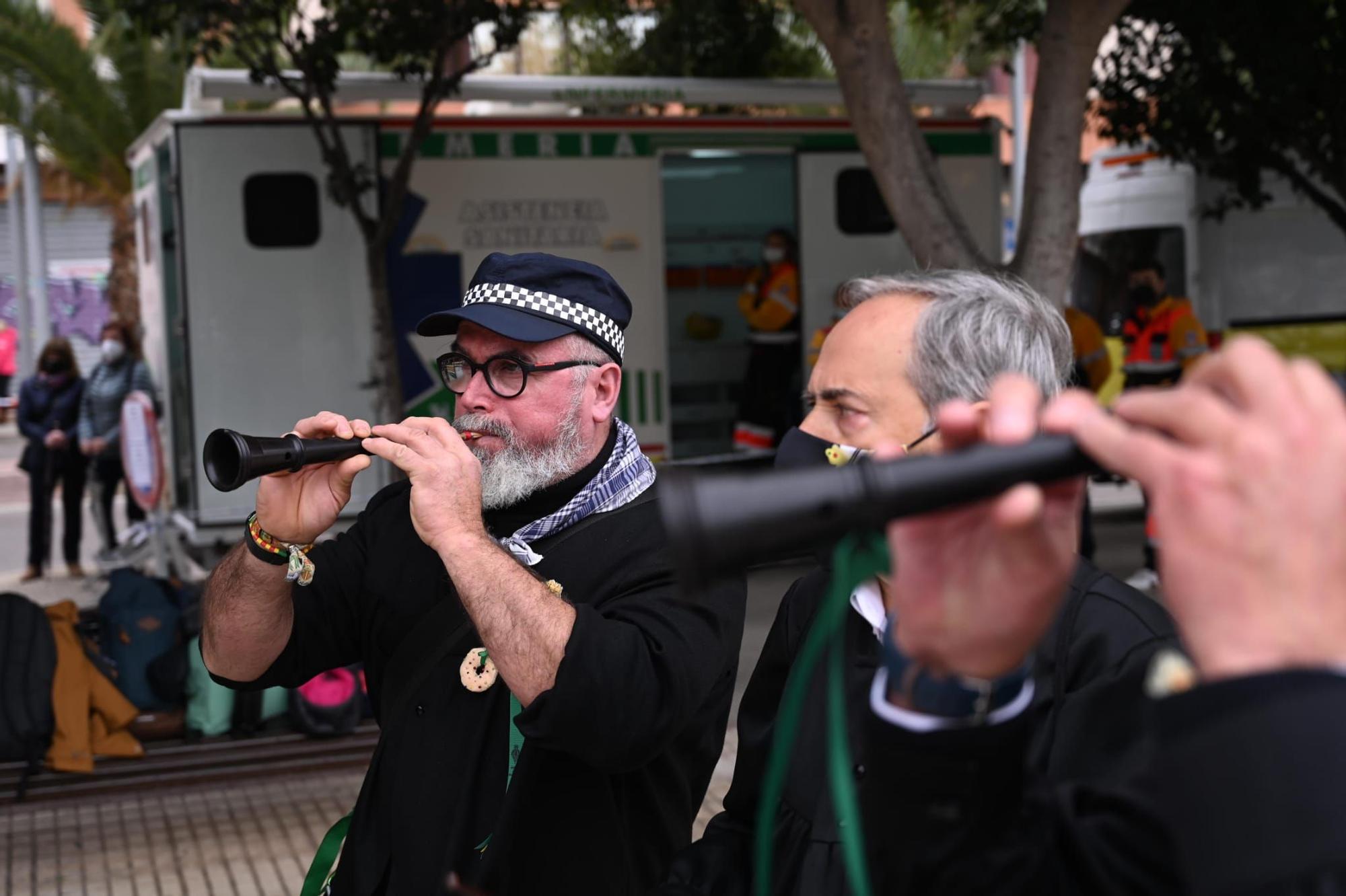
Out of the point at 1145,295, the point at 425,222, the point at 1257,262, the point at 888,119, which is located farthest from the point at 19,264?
the point at 888,119

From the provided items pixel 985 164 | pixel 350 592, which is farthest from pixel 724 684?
Answer: pixel 985 164

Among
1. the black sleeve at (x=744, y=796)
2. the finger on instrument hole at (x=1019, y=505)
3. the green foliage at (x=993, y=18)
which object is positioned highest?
the green foliage at (x=993, y=18)

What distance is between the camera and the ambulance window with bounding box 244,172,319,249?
9094 mm

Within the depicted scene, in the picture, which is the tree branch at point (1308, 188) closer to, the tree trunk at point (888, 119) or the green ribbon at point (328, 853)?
the tree trunk at point (888, 119)

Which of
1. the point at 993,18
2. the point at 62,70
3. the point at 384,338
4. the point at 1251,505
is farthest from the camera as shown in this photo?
the point at 62,70

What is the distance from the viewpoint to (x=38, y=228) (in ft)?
66.4

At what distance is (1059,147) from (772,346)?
430 cm

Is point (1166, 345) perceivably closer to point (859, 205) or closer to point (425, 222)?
point (859, 205)

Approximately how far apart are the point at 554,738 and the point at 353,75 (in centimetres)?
781

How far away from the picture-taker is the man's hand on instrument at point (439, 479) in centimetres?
221

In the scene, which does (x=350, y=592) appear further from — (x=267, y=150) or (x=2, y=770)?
(x=267, y=150)

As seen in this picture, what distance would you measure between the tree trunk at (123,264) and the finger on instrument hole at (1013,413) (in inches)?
683

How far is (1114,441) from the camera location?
928 millimetres

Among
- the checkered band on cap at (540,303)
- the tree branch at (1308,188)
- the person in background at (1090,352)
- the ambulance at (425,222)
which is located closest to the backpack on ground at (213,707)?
the ambulance at (425,222)
